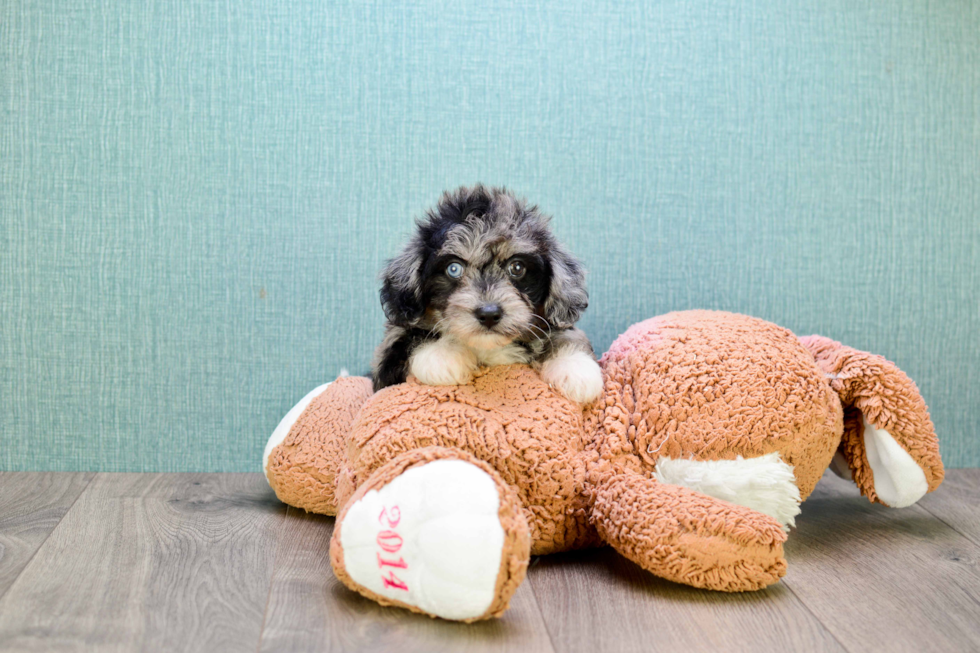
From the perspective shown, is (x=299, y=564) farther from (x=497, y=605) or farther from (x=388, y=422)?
(x=497, y=605)

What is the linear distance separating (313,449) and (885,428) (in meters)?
1.38

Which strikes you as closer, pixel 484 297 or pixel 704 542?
pixel 704 542

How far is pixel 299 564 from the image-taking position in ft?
5.38

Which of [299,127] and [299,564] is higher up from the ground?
[299,127]

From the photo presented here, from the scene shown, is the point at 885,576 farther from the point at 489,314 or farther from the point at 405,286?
the point at 405,286

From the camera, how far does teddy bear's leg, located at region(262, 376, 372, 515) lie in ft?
6.29

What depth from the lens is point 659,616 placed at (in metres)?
1.40

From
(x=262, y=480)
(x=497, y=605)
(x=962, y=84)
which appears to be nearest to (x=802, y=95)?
(x=962, y=84)

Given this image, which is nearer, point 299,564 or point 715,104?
point 299,564

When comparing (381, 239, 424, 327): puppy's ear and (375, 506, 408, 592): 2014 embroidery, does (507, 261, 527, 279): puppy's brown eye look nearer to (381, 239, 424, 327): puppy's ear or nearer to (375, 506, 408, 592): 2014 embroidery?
(381, 239, 424, 327): puppy's ear

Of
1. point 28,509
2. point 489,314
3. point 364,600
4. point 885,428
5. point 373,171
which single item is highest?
point 373,171

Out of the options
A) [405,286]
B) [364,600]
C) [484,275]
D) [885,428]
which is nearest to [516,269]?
[484,275]

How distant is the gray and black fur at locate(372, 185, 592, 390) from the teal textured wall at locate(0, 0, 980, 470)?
1.78 ft

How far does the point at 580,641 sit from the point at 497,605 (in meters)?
0.16
